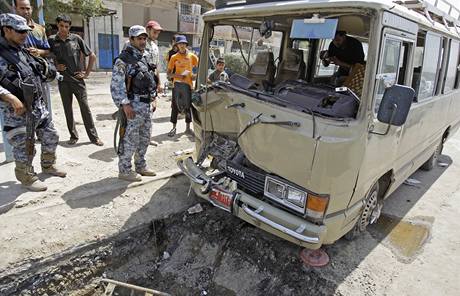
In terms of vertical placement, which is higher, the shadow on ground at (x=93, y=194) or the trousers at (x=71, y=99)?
the trousers at (x=71, y=99)

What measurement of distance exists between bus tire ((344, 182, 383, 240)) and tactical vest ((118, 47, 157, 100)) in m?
2.65

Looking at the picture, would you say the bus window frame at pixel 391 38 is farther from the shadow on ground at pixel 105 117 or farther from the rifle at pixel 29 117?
the shadow on ground at pixel 105 117

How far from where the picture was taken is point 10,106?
343 cm

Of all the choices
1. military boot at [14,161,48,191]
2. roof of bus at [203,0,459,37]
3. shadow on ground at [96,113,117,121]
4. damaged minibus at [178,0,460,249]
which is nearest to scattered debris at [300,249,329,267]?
damaged minibus at [178,0,460,249]

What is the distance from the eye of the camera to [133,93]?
377cm

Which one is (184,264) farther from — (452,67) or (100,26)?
(100,26)

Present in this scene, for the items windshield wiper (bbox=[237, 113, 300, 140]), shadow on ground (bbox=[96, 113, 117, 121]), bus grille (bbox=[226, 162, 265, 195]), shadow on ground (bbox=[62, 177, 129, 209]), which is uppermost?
windshield wiper (bbox=[237, 113, 300, 140])

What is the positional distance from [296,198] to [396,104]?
39.4 inches

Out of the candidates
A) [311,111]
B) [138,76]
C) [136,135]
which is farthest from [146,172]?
[311,111]

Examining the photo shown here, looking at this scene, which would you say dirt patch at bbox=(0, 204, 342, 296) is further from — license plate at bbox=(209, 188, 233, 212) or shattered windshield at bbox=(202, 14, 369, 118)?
shattered windshield at bbox=(202, 14, 369, 118)

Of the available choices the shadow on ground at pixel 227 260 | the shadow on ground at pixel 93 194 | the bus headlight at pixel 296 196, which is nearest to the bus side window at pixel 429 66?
the shadow on ground at pixel 227 260

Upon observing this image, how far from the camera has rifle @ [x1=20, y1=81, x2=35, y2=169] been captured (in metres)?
3.38

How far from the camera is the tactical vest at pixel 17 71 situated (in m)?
3.32

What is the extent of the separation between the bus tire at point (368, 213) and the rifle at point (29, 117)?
11.6 feet
